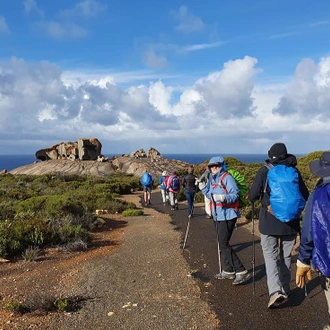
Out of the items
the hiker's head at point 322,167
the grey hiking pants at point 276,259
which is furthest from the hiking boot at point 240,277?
the hiker's head at point 322,167

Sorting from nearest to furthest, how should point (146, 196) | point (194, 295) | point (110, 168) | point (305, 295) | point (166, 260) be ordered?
point (305, 295) < point (194, 295) < point (166, 260) < point (146, 196) < point (110, 168)

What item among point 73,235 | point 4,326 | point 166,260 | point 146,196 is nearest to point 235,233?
point 166,260

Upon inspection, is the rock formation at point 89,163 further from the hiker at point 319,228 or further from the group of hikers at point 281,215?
the hiker at point 319,228

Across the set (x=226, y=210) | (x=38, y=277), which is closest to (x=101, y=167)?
(x=38, y=277)

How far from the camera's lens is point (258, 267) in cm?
731

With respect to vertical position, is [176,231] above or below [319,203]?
below

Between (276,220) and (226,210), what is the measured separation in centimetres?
121

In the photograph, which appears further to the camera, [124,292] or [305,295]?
[124,292]

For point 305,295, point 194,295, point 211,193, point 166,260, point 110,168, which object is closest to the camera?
point 305,295

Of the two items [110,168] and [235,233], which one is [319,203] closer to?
[235,233]

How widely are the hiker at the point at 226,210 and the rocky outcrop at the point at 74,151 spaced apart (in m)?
47.6

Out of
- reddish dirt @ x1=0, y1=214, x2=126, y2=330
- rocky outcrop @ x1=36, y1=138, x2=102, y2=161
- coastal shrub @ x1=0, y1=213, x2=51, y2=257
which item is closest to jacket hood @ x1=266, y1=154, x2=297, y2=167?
reddish dirt @ x1=0, y1=214, x2=126, y2=330

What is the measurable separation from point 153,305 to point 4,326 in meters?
2.05

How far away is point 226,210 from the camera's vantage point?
6098 millimetres
